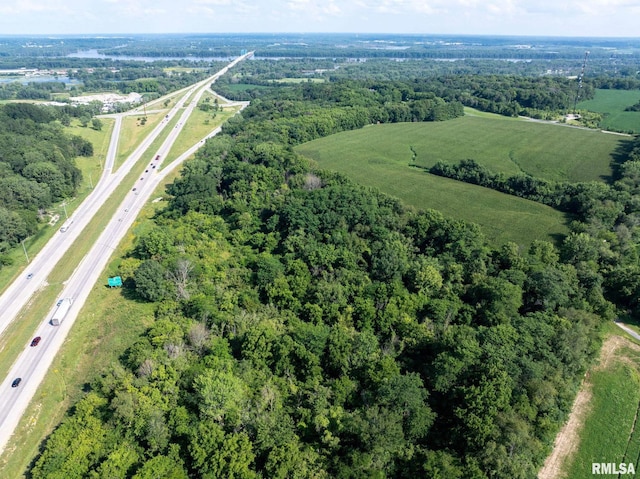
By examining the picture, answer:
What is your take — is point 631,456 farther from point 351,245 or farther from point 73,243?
point 73,243

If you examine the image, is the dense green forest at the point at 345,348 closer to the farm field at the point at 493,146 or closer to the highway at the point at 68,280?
the highway at the point at 68,280

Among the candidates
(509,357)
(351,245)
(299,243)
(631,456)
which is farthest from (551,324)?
(299,243)

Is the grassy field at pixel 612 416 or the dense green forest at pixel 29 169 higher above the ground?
the dense green forest at pixel 29 169

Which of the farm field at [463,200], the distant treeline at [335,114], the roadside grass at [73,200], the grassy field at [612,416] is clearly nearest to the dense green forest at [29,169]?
the roadside grass at [73,200]

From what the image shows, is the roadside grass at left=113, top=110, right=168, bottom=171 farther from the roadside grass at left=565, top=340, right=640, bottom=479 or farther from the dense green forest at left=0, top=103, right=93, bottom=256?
the roadside grass at left=565, top=340, right=640, bottom=479

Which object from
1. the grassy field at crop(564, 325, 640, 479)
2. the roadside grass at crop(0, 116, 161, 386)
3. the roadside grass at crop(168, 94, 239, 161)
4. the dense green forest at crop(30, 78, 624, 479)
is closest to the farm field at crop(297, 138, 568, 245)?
the dense green forest at crop(30, 78, 624, 479)

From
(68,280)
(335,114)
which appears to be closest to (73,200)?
(68,280)

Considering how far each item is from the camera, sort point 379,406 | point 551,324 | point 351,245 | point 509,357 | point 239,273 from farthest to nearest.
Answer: point 351,245 < point 239,273 < point 551,324 < point 509,357 < point 379,406

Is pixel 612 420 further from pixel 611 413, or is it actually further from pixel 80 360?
pixel 80 360
